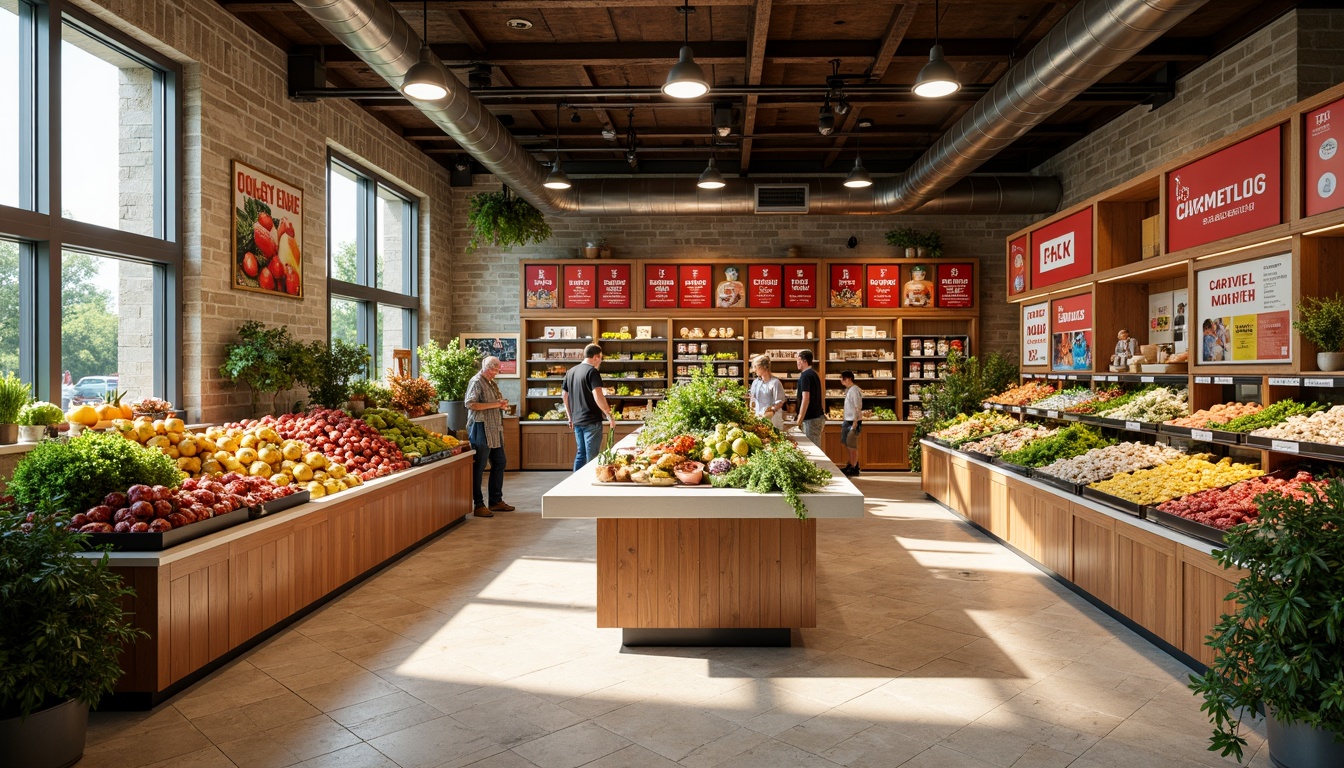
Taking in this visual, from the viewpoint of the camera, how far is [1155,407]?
606 centimetres

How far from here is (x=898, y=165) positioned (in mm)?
12141

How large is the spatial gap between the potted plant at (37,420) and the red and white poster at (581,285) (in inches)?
321

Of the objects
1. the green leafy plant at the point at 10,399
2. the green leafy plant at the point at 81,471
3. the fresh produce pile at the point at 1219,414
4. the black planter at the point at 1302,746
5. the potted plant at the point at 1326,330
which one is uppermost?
the potted plant at the point at 1326,330

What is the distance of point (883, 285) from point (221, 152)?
29.4 ft

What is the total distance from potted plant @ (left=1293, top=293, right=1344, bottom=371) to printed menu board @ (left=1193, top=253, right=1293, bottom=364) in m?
0.23

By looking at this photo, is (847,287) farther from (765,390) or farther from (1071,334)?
(1071,334)

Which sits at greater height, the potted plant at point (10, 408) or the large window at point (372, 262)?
the large window at point (372, 262)

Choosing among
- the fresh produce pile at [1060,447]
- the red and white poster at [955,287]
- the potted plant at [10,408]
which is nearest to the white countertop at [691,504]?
the potted plant at [10,408]

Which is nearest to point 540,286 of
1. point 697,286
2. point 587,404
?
point 697,286

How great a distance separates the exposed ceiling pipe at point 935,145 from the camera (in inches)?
206

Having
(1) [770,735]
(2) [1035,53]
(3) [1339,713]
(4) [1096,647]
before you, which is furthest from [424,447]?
(3) [1339,713]

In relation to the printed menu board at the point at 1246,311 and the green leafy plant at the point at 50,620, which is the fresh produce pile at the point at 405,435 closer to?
the green leafy plant at the point at 50,620

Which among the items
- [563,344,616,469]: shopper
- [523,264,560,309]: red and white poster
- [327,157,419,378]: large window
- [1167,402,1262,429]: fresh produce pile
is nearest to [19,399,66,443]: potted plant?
[327,157,419,378]: large window

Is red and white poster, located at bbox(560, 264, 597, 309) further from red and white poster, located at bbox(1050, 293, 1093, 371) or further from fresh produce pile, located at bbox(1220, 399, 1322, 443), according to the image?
fresh produce pile, located at bbox(1220, 399, 1322, 443)
